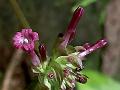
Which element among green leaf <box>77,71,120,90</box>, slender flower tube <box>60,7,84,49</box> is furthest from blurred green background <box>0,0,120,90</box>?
slender flower tube <box>60,7,84,49</box>

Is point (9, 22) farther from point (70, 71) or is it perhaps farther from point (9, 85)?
point (70, 71)

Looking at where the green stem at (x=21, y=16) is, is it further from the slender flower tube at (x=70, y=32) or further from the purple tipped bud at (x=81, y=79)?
the purple tipped bud at (x=81, y=79)

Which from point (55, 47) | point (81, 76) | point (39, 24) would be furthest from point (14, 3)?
point (39, 24)

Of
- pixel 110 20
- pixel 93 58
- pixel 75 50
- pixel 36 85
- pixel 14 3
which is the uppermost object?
pixel 110 20

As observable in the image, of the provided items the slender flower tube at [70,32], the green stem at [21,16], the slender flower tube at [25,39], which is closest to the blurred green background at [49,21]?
the green stem at [21,16]

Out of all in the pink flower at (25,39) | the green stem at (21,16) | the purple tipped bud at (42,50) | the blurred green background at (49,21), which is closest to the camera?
the pink flower at (25,39)

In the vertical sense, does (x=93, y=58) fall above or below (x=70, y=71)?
above

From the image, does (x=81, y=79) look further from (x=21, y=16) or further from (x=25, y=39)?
(x=21, y=16)
